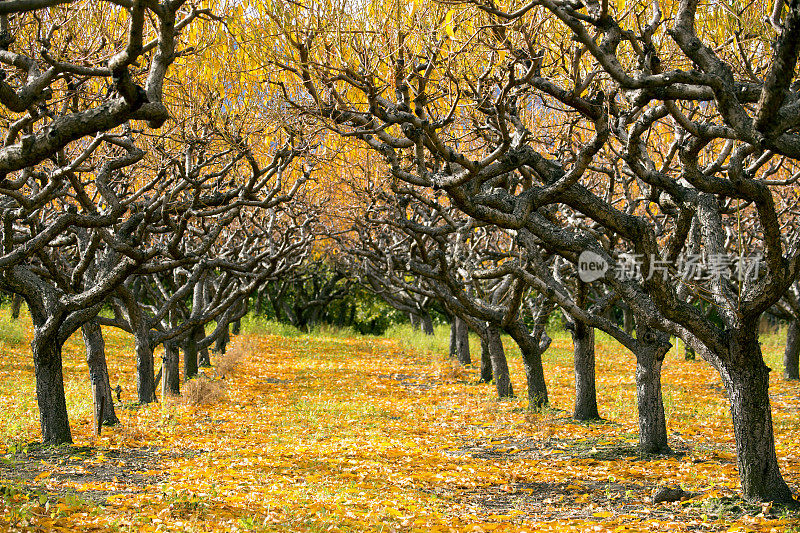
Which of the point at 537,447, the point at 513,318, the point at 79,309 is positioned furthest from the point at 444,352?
the point at 79,309

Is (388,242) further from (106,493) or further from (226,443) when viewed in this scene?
(106,493)

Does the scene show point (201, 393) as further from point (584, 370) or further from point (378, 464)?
point (584, 370)

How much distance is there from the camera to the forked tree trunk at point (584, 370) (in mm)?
13570

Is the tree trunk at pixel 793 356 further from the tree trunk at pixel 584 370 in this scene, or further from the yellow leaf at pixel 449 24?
the yellow leaf at pixel 449 24

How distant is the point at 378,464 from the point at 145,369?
8100 millimetres

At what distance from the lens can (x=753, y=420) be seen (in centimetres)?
784

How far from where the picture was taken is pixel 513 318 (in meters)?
14.7

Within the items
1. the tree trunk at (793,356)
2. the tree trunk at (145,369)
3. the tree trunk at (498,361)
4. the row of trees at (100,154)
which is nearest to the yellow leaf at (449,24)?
the row of trees at (100,154)

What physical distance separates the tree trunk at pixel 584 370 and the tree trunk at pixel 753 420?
5.51 m

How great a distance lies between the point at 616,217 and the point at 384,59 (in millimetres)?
3513

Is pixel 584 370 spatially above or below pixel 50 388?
below

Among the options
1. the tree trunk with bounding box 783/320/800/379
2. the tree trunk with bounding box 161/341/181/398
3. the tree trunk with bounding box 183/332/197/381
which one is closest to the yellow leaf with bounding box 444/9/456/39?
the tree trunk with bounding box 161/341/181/398

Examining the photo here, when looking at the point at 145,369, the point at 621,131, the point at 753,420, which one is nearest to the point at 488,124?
the point at 621,131

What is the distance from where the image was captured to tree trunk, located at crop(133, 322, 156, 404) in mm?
16219
